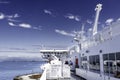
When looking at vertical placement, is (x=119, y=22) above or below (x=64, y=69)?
above

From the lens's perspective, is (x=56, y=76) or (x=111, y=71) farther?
(x=56, y=76)

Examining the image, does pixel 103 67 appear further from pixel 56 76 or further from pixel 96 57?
pixel 56 76

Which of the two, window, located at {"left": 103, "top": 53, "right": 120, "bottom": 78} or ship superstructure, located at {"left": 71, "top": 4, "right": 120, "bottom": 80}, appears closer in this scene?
window, located at {"left": 103, "top": 53, "right": 120, "bottom": 78}

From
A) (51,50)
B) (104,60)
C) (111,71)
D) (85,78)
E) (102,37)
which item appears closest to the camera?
(111,71)

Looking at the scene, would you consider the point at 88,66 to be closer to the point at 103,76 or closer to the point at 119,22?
the point at 103,76

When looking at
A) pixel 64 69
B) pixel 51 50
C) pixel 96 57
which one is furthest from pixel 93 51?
pixel 51 50

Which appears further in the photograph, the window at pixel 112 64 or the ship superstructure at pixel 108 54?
the ship superstructure at pixel 108 54

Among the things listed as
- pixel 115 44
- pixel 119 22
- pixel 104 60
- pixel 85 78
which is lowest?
pixel 85 78

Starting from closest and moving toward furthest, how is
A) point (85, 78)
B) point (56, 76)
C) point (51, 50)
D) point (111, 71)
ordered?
point (111, 71)
point (56, 76)
point (85, 78)
point (51, 50)

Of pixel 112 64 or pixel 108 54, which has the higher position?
pixel 108 54

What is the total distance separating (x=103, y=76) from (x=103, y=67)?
1.11 m

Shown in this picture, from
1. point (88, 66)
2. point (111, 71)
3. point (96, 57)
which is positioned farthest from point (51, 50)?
point (111, 71)

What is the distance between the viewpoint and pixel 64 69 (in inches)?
864

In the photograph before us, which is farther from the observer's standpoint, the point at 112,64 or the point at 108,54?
the point at 108,54
